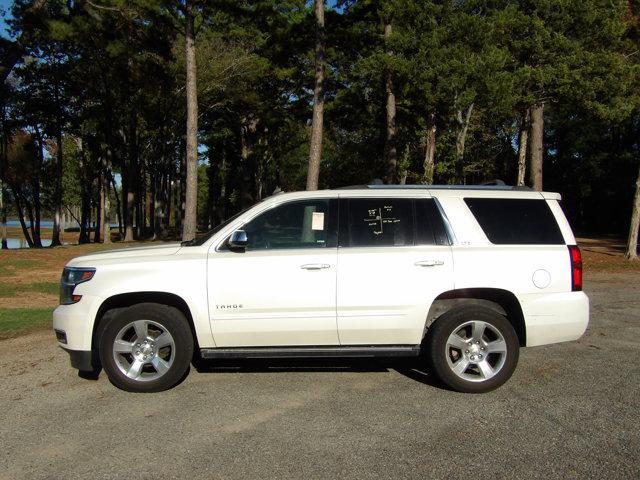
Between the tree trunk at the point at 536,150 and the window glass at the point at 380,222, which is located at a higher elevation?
the tree trunk at the point at 536,150

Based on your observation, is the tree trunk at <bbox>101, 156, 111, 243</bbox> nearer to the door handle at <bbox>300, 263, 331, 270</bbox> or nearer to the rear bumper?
the door handle at <bbox>300, 263, 331, 270</bbox>

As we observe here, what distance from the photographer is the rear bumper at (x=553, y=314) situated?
5.21 metres

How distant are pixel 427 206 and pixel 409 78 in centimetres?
1551

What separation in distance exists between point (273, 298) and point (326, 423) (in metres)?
1.20

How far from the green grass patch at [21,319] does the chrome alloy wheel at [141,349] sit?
390 centimetres

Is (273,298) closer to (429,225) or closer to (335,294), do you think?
(335,294)

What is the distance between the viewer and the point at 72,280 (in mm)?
5176

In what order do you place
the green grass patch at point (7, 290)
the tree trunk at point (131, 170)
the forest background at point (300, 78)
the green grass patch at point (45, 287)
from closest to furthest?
the green grass patch at point (7, 290) → the green grass patch at point (45, 287) → the forest background at point (300, 78) → the tree trunk at point (131, 170)

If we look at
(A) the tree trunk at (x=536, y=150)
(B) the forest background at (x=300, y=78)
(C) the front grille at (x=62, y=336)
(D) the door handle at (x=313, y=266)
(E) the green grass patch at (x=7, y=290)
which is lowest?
(E) the green grass patch at (x=7, y=290)

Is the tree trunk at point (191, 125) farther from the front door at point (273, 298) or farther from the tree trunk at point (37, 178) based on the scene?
the tree trunk at point (37, 178)

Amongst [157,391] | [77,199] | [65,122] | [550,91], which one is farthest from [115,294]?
[77,199]

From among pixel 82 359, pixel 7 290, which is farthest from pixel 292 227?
pixel 7 290

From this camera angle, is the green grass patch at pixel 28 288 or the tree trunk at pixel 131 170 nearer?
the green grass patch at pixel 28 288

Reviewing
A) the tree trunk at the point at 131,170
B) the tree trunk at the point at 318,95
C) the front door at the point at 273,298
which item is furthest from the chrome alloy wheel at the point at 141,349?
the tree trunk at the point at 131,170
